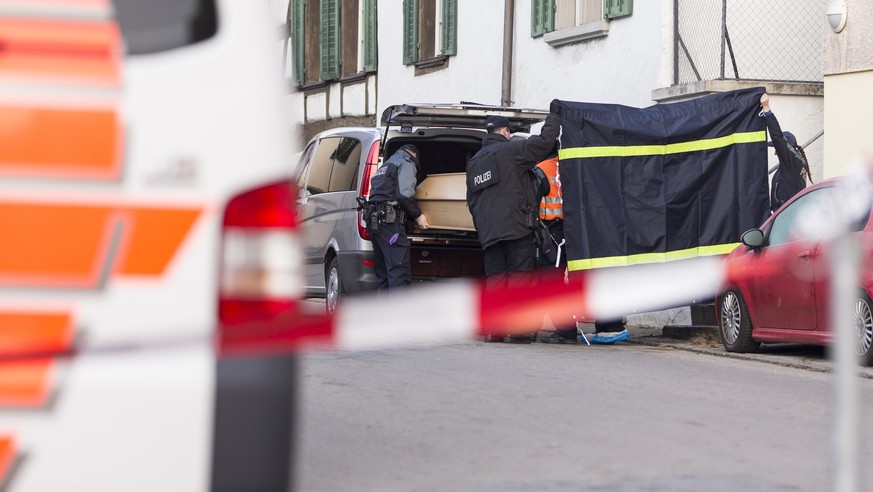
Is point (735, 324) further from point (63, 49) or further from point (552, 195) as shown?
point (63, 49)

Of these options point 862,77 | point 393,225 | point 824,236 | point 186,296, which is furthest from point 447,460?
point 862,77

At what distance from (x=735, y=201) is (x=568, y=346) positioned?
217 cm

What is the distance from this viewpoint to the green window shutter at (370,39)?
27.6 m

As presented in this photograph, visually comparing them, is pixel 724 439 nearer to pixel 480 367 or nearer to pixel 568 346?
pixel 480 367

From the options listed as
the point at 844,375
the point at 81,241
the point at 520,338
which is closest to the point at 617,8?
the point at 520,338

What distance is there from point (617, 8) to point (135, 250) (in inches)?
624

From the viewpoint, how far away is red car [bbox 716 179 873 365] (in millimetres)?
11148

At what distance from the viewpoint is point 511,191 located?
13.4m

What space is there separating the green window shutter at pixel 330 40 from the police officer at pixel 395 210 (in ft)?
50.9

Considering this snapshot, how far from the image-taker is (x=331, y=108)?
→ 30.1 metres

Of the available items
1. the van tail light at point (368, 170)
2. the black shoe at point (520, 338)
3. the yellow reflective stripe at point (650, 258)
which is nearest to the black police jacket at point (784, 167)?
the yellow reflective stripe at point (650, 258)

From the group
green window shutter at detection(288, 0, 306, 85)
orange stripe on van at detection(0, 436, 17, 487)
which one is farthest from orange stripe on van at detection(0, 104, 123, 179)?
green window shutter at detection(288, 0, 306, 85)

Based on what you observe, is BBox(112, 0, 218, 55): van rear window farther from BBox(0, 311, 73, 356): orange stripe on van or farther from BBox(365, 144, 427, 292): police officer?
BBox(365, 144, 427, 292): police officer

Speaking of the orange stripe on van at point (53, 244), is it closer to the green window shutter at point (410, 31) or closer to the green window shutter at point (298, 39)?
the green window shutter at point (410, 31)
